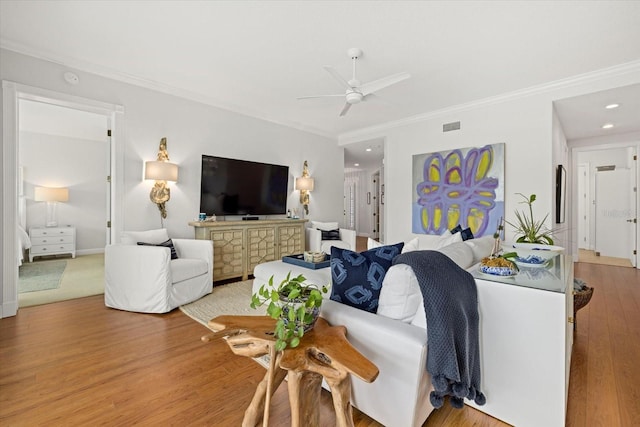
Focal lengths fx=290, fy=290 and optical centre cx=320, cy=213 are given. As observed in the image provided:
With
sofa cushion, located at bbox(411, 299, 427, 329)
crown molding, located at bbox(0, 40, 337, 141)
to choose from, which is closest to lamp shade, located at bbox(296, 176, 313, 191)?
crown molding, located at bbox(0, 40, 337, 141)

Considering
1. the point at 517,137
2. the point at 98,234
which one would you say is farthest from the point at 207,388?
the point at 98,234

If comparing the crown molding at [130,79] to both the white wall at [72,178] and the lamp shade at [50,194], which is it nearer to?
the white wall at [72,178]

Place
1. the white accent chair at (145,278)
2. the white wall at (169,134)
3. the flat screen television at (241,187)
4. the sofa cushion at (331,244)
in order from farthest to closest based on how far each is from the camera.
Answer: the sofa cushion at (331,244) → the flat screen television at (241,187) → the white wall at (169,134) → the white accent chair at (145,278)

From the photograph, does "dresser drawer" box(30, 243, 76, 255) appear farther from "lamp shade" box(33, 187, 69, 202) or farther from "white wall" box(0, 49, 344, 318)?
"white wall" box(0, 49, 344, 318)

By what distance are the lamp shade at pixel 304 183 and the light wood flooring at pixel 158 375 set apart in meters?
3.19

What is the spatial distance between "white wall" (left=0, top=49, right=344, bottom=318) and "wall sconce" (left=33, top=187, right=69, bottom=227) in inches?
149

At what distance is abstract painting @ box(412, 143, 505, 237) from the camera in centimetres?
415

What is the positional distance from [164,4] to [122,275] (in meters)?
2.57

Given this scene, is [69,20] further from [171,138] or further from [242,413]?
[242,413]

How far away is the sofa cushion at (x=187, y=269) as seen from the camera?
3119mm

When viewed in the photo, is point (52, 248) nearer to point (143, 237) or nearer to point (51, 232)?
point (51, 232)

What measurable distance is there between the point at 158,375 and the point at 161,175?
2502 mm

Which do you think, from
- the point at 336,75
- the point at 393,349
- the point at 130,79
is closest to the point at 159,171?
the point at 130,79

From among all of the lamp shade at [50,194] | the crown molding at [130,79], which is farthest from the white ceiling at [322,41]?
the lamp shade at [50,194]
